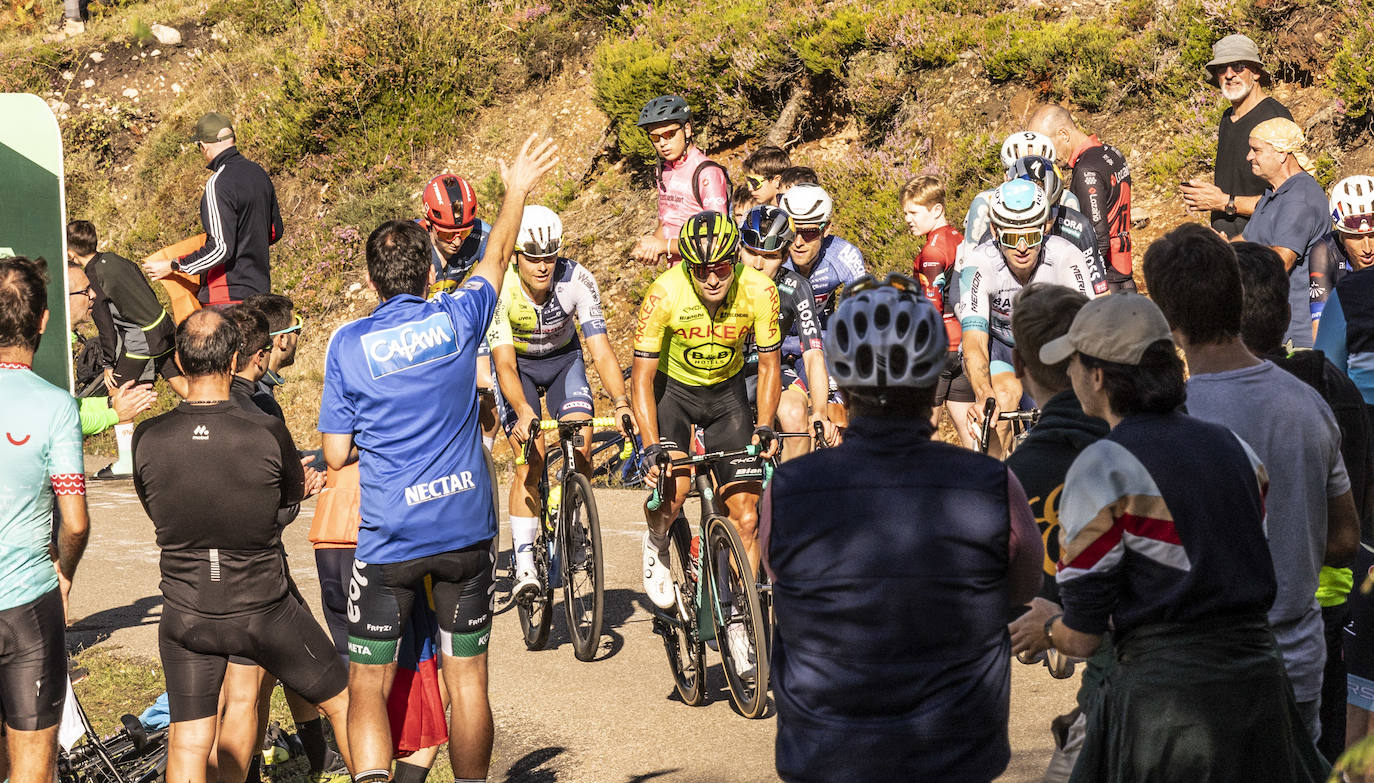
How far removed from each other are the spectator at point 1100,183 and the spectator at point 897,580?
7.61m

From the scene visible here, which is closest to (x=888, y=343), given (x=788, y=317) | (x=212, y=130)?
(x=788, y=317)

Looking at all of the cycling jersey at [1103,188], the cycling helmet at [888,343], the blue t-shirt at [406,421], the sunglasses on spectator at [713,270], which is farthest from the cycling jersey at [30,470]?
the cycling jersey at [1103,188]

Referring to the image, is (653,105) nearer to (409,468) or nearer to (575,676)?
(575,676)

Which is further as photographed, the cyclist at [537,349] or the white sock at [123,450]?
the white sock at [123,450]

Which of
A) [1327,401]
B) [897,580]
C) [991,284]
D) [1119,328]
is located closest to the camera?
[897,580]

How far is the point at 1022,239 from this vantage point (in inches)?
295

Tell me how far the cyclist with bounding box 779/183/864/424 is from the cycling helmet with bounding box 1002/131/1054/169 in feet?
Answer: 4.54

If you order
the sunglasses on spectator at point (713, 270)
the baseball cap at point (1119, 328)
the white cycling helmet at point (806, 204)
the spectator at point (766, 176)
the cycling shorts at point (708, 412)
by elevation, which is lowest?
the cycling shorts at point (708, 412)

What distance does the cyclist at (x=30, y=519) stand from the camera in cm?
476

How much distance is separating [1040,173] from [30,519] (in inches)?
257

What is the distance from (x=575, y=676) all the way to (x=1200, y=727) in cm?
499

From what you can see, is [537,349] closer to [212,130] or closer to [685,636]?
[685,636]

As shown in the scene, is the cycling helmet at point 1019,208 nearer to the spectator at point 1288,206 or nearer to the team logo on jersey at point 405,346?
the spectator at point 1288,206

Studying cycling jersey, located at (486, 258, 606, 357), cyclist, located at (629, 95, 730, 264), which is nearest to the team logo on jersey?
cycling jersey, located at (486, 258, 606, 357)
